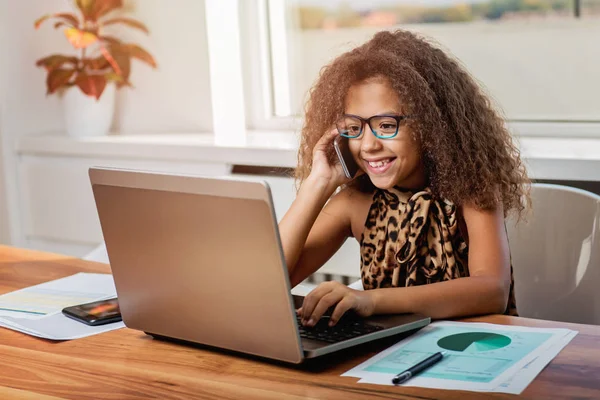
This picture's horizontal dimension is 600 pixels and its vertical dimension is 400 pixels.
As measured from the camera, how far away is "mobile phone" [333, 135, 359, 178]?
1717 millimetres

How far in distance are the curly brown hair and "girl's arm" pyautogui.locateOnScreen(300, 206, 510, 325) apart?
0.05m

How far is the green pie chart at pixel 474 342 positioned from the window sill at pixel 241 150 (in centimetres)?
95

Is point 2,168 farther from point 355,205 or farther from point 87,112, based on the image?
point 355,205

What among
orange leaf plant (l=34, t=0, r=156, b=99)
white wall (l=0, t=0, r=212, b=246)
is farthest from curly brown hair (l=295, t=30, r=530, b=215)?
orange leaf plant (l=34, t=0, r=156, b=99)

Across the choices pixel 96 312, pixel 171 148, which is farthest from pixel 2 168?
pixel 96 312

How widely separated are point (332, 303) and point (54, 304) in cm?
59

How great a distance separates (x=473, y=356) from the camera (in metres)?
1.23

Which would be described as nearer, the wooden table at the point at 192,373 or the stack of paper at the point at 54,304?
the wooden table at the point at 192,373

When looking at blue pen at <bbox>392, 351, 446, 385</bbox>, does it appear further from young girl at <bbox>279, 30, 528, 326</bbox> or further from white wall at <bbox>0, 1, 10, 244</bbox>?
white wall at <bbox>0, 1, 10, 244</bbox>

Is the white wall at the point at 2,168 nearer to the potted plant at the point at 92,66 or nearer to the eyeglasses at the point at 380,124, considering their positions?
the potted plant at the point at 92,66

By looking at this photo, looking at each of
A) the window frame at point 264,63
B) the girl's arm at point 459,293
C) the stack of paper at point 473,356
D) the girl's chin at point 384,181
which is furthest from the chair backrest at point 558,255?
the window frame at point 264,63

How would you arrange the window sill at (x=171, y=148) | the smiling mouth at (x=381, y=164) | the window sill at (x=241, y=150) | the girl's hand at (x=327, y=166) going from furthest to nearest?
the window sill at (x=171, y=148)
the window sill at (x=241, y=150)
the girl's hand at (x=327, y=166)
the smiling mouth at (x=381, y=164)

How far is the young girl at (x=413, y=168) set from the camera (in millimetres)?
1602

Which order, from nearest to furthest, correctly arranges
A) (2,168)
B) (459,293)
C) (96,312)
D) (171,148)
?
(459,293), (96,312), (171,148), (2,168)
